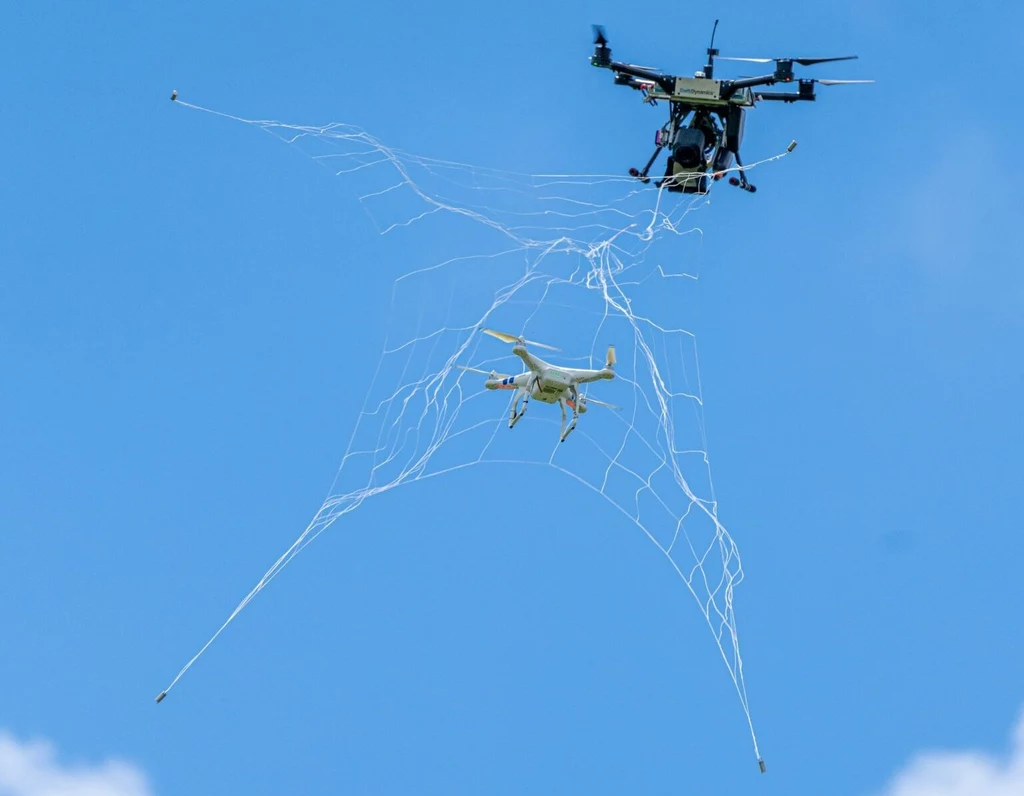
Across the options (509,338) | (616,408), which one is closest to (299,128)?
(509,338)

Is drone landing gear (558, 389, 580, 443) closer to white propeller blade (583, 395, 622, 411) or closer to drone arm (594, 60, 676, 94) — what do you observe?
white propeller blade (583, 395, 622, 411)

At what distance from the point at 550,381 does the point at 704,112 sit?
9.63 metres

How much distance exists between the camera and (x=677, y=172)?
4256 cm

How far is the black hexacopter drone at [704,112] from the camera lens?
138ft

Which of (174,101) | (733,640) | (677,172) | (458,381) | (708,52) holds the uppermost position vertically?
(708,52)

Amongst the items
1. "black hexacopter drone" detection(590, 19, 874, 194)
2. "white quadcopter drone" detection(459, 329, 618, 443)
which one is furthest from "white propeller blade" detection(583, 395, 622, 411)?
"black hexacopter drone" detection(590, 19, 874, 194)

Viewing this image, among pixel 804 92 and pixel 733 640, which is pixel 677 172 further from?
pixel 733 640

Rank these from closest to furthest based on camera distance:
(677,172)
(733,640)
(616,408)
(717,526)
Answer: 1. (733,640)
2. (717,526)
3. (616,408)
4. (677,172)

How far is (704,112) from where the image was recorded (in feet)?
141

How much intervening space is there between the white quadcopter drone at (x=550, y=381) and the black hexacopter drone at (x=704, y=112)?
21.7ft

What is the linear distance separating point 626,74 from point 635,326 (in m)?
9.94

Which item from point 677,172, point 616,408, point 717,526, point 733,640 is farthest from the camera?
point 677,172

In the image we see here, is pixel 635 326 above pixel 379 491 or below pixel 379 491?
above

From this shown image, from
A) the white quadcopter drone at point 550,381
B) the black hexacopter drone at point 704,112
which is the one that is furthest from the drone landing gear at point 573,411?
the black hexacopter drone at point 704,112
